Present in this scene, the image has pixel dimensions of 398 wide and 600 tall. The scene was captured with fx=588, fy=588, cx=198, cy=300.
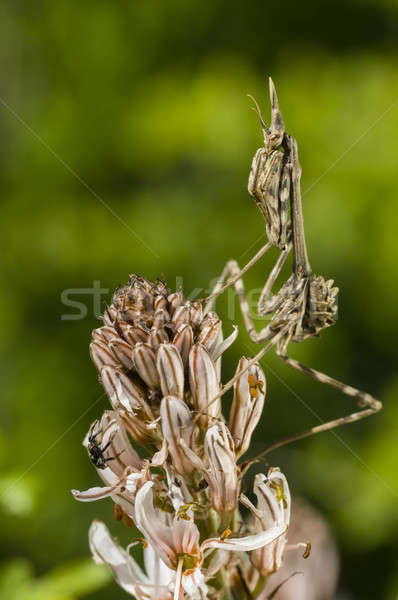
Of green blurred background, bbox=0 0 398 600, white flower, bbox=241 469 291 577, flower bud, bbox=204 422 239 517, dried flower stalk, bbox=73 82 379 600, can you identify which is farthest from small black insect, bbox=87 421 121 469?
green blurred background, bbox=0 0 398 600

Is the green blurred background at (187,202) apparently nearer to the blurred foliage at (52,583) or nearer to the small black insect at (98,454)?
→ the blurred foliage at (52,583)

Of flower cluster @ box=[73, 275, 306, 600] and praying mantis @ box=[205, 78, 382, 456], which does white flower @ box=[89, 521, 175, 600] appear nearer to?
flower cluster @ box=[73, 275, 306, 600]

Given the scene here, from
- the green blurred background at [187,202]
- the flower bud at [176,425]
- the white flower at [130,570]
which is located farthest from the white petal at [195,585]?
the green blurred background at [187,202]

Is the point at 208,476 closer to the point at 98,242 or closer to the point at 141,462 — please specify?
the point at 141,462

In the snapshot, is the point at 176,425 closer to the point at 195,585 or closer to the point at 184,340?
the point at 184,340

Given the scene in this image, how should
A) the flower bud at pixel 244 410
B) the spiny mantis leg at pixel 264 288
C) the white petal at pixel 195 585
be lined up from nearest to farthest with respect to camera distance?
1. the white petal at pixel 195 585
2. the flower bud at pixel 244 410
3. the spiny mantis leg at pixel 264 288

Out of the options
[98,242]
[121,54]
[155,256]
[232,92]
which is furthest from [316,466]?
[121,54]

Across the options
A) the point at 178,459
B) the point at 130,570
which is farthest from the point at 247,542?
the point at 130,570
